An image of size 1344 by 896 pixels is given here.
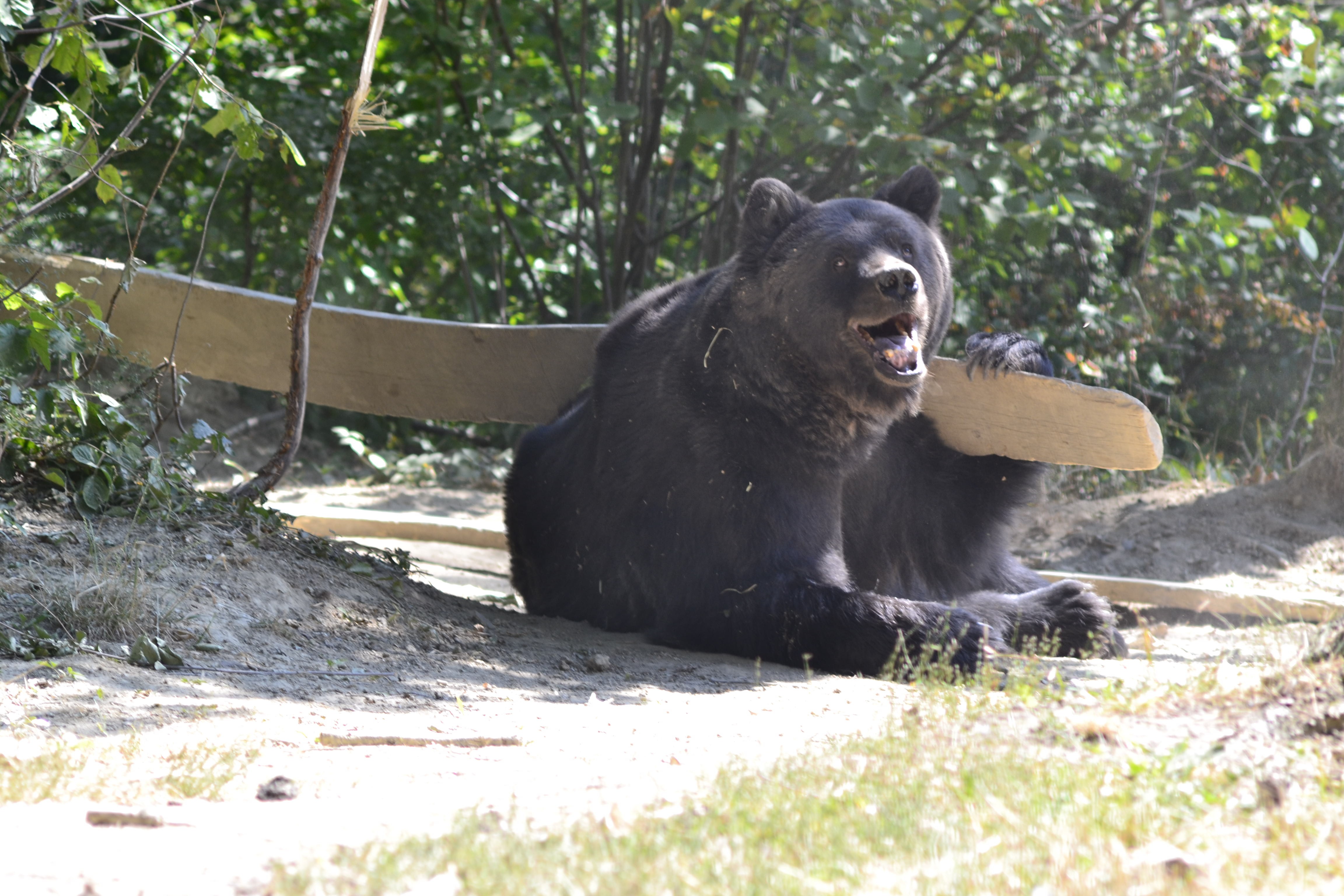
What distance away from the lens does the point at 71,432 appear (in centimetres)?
368

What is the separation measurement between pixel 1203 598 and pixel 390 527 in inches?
153

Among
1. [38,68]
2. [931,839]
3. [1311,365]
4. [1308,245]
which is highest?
[1308,245]

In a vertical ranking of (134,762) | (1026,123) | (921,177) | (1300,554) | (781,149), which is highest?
(1026,123)

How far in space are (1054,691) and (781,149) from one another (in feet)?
14.5

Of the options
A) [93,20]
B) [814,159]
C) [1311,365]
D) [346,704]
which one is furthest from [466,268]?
[346,704]

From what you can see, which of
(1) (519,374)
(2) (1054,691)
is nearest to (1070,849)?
(2) (1054,691)

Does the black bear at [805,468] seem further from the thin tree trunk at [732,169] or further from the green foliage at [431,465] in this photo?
the green foliage at [431,465]

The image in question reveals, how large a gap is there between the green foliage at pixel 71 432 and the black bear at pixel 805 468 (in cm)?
147

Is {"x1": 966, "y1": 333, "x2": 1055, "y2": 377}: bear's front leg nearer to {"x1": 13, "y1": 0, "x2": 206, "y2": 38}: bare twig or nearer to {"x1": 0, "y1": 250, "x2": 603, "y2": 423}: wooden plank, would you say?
{"x1": 0, "y1": 250, "x2": 603, "y2": 423}: wooden plank

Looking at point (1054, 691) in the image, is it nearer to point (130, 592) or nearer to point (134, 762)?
point (134, 762)

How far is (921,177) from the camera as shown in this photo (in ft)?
13.8

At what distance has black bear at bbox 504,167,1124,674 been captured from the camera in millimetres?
3705

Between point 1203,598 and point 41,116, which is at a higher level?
point 41,116

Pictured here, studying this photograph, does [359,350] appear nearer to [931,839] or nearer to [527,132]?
[527,132]
